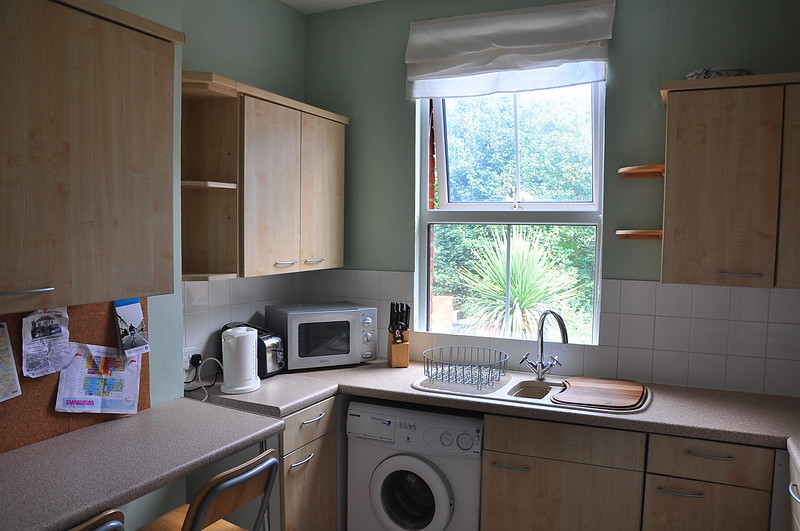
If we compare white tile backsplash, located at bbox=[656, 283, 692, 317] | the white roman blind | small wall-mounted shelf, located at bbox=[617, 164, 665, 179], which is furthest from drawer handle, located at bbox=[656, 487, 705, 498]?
the white roman blind

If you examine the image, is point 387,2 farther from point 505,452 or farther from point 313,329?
point 505,452

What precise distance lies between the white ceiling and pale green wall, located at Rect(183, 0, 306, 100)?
1.8 inches

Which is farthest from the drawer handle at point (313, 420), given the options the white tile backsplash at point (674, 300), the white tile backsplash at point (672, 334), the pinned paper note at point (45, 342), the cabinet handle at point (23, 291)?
the white tile backsplash at point (674, 300)

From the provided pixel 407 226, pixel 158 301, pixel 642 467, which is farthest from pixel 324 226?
pixel 642 467

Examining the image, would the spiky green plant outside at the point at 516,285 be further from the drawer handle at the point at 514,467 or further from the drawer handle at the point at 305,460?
the drawer handle at the point at 305,460

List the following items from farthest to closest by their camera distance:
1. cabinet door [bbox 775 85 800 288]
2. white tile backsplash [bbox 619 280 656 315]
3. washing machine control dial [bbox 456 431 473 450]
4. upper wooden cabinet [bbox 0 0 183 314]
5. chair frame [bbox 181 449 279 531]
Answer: white tile backsplash [bbox 619 280 656 315] < washing machine control dial [bbox 456 431 473 450] < cabinet door [bbox 775 85 800 288] < chair frame [bbox 181 449 279 531] < upper wooden cabinet [bbox 0 0 183 314]

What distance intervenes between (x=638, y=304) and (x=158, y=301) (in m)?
2.11

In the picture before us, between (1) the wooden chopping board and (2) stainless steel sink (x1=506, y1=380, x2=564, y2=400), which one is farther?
(2) stainless steel sink (x1=506, y1=380, x2=564, y2=400)

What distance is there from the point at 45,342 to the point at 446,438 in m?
1.57

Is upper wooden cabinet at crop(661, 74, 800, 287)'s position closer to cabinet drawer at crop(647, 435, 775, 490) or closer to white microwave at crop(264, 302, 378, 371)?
cabinet drawer at crop(647, 435, 775, 490)

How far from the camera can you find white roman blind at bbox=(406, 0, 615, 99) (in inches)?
112

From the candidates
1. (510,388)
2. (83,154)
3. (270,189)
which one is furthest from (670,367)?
(83,154)

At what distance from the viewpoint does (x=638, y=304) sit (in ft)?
9.33

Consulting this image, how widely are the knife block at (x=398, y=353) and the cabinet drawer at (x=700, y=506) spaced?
128 cm
